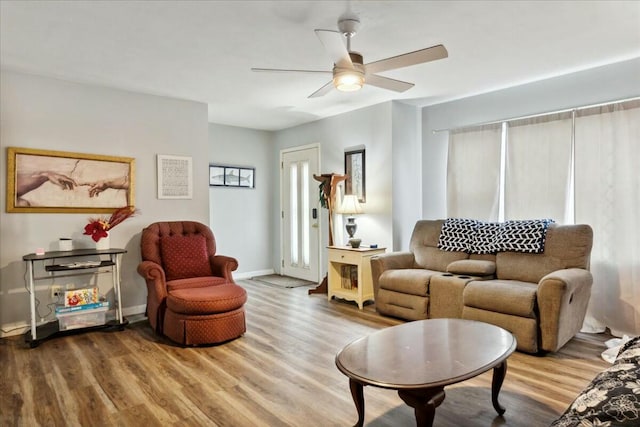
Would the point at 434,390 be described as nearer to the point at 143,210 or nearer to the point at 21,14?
the point at 21,14

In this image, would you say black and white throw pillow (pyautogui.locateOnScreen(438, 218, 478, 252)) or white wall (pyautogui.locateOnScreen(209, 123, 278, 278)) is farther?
white wall (pyautogui.locateOnScreen(209, 123, 278, 278))

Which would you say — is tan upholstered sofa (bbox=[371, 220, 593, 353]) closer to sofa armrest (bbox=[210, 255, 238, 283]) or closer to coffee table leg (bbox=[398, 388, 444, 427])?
sofa armrest (bbox=[210, 255, 238, 283])

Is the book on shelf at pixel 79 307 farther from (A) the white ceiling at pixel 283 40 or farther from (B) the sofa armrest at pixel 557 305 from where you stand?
(B) the sofa armrest at pixel 557 305

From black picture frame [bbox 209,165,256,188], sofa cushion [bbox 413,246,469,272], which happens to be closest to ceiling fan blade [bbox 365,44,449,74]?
sofa cushion [bbox 413,246,469,272]

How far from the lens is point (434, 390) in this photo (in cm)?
171

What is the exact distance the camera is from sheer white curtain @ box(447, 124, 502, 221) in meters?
4.30

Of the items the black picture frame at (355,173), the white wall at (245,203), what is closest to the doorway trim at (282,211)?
the white wall at (245,203)

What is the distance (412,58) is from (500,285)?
2028 mm

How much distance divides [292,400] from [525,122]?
350 centimetres

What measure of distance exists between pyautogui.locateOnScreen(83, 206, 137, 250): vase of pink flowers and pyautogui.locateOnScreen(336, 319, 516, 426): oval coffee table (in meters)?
2.87

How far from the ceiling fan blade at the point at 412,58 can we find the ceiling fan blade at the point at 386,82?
144 mm

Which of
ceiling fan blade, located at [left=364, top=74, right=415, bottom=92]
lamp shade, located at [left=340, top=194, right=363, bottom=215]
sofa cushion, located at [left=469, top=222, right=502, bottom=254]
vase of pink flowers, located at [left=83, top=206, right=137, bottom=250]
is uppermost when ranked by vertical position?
ceiling fan blade, located at [left=364, top=74, right=415, bottom=92]

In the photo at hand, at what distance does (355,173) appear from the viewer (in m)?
5.27

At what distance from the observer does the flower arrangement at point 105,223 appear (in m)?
3.77
